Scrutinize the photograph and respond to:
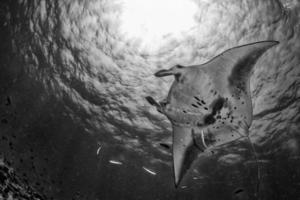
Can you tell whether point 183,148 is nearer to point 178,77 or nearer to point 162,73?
point 178,77

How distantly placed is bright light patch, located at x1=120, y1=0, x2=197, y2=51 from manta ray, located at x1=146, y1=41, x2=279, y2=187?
167 inches

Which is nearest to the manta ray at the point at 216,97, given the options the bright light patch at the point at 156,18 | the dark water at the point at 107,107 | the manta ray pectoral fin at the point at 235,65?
the manta ray pectoral fin at the point at 235,65

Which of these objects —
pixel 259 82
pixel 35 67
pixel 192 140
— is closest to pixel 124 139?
pixel 35 67

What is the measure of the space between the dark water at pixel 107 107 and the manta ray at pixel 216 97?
3.73ft

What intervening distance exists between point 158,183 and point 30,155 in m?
13.1

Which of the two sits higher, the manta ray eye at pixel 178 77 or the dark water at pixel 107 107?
the manta ray eye at pixel 178 77

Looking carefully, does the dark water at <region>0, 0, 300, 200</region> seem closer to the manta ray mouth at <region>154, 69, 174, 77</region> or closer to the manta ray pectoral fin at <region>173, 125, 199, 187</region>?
the manta ray pectoral fin at <region>173, 125, 199, 187</region>

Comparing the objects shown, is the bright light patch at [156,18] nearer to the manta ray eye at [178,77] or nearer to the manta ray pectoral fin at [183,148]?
the manta ray eye at [178,77]

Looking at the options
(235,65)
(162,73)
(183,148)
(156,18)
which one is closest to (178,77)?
(162,73)

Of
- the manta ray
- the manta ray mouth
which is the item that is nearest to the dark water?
the manta ray

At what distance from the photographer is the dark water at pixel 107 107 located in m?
9.38

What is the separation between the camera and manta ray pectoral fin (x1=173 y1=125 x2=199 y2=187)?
16.3 feet

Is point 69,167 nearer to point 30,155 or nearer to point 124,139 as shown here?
point 30,155

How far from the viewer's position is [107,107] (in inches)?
558
